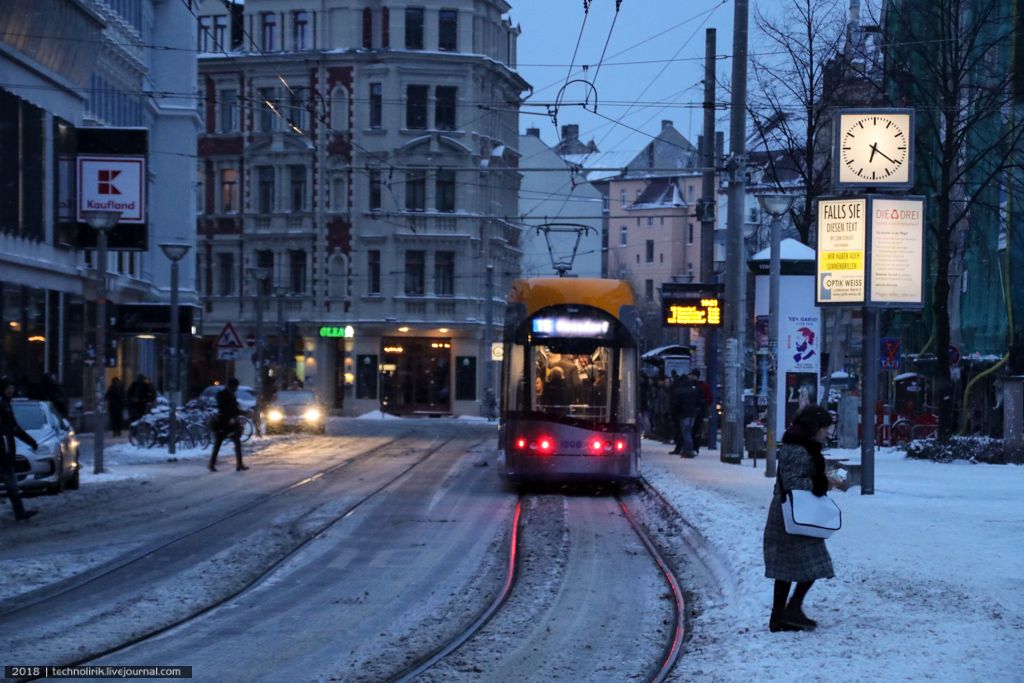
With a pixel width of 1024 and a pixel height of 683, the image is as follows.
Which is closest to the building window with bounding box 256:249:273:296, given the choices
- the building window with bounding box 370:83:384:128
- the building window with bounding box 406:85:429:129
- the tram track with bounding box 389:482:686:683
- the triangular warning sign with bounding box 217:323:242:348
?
the building window with bounding box 370:83:384:128

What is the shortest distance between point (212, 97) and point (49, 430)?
49.1 metres

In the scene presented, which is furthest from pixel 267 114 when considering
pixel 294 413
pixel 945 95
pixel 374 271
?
pixel 945 95

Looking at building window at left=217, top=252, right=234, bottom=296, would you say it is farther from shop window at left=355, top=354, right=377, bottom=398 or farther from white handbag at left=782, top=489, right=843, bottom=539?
white handbag at left=782, top=489, right=843, bottom=539

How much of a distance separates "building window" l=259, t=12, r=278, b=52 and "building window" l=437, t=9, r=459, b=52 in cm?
763

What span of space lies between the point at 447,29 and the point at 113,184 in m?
36.2

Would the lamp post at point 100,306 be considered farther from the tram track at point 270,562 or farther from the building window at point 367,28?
the building window at point 367,28

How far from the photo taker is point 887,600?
11.3 meters

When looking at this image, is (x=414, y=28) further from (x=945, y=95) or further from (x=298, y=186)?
(x=945, y=95)

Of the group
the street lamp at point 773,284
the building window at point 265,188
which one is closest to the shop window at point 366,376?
the building window at point 265,188

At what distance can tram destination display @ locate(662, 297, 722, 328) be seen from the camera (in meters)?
30.1

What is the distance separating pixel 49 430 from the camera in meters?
22.5

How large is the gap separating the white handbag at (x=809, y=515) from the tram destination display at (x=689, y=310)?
65.4 feet

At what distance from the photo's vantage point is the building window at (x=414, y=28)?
217 ft

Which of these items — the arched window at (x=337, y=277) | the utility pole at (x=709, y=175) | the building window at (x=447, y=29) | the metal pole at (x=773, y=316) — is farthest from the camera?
the arched window at (x=337, y=277)
